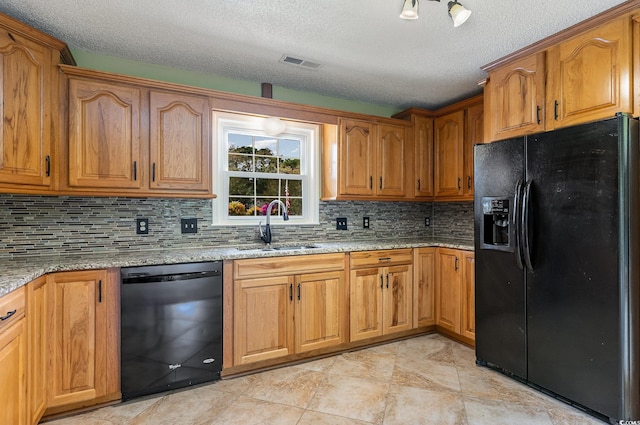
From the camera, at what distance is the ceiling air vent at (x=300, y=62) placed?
2.58 metres

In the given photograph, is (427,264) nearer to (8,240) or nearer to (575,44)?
(575,44)

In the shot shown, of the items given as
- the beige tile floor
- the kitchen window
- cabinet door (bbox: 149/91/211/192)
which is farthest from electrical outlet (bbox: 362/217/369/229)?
cabinet door (bbox: 149/91/211/192)

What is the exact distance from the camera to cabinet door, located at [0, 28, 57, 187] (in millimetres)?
1877

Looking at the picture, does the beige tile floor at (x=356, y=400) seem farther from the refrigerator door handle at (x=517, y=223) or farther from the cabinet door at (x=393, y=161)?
the cabinet door at (x=393, y=161)

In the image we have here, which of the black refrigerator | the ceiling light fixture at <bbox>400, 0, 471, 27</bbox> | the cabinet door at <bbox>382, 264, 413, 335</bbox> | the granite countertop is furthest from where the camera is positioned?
the cabinet door at <bbox>382, 264, 413, 335</bbox>

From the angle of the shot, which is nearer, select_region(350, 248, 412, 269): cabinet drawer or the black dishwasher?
the black dishwasher

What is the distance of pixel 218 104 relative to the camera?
8.68 ft

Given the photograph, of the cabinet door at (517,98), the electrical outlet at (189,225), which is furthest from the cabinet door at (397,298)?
the electrical outlet at (189,225)

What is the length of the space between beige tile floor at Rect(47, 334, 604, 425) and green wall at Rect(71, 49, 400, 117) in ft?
7.82

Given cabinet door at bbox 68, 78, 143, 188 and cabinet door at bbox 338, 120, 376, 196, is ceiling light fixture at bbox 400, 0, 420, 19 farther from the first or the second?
cabinet door at bbox 68, 78, 143, 188

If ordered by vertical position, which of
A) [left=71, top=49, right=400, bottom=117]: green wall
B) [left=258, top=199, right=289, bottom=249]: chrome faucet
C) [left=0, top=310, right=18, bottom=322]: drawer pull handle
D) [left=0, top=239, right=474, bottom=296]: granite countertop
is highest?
[left=71, top=49, right=400, bottom=117]: green wall

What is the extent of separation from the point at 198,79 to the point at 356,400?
9.08 ft

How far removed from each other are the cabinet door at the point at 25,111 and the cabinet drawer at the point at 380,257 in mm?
2271

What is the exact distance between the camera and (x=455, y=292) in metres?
3.11
